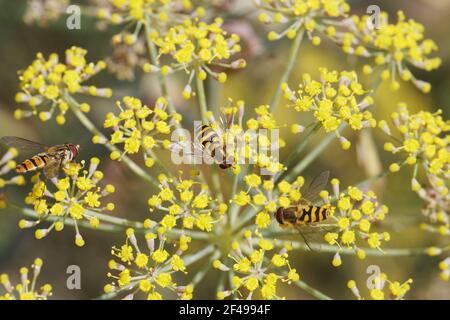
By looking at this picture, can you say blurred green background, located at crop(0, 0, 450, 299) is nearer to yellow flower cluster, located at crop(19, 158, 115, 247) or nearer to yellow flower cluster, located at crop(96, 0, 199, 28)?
yellow flower cluster, located at crop(96, 0, 199, 28)

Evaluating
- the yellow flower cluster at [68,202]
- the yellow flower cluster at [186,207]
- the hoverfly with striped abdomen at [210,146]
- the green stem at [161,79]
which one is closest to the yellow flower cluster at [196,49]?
the green stem at [161,79]

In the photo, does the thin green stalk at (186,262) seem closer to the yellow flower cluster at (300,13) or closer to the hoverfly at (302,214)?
the hoverfly at (302,214)

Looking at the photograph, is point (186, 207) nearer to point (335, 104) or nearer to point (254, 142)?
point (254, 142)

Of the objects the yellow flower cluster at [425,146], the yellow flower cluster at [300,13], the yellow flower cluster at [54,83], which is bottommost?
the yellow flower cluster at [425,146]

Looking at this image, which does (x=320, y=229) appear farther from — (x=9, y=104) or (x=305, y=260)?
(x=9, y=104)

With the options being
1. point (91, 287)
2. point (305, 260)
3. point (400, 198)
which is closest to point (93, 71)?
point (91, 287)
